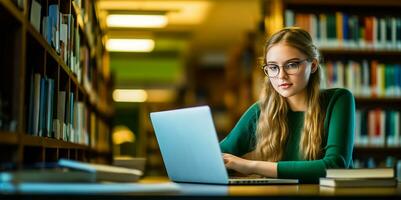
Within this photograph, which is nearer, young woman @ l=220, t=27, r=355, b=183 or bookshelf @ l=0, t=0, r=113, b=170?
bookshelf @ l=0, t=0, r=113, b=170

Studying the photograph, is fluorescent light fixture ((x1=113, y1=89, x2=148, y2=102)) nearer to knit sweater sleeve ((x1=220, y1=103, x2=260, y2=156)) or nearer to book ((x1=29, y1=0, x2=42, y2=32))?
knit sweater sleeve ((x1=220, y1=103, x2=260, y2=156))

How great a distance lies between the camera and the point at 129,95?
1471 centimetres

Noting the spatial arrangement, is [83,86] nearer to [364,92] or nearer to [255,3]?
[364,92]

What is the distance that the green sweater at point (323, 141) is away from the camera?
187 centimetres

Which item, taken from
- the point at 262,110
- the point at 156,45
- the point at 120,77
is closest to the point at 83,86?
the point at 262,110

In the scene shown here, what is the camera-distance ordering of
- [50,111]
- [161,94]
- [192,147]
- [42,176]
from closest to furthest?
[42,176], [192,147], [50,111], [161,94]

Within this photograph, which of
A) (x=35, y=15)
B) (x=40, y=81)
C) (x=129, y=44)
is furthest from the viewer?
(x=129, y=44)

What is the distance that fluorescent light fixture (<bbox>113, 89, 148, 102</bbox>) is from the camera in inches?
556

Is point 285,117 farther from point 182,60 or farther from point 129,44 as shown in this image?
point 182,60

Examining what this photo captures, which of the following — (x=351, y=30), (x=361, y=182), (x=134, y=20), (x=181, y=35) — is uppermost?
(x=181, y=35)

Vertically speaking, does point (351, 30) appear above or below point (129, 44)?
below

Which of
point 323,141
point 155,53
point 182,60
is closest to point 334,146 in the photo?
point 323,141

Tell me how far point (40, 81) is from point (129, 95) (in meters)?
12.8

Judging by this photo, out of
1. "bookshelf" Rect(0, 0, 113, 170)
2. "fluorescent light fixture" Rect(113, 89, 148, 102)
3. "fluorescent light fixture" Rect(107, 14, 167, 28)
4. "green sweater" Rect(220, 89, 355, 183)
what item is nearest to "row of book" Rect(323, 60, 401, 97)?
"bookshelf" Rect(0, 0, 113, 170)
